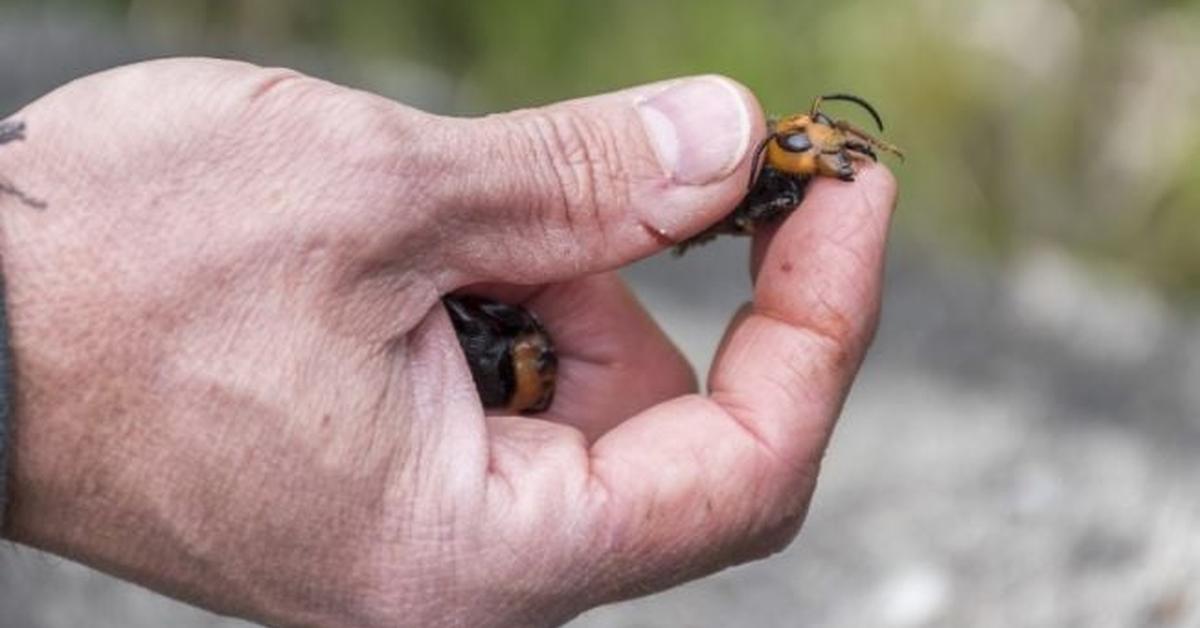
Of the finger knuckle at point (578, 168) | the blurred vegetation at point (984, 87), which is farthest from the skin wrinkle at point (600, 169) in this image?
the blurred vegetation at point (984, 87)

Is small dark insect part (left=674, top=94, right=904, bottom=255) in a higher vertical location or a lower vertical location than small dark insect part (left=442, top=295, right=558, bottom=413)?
higher

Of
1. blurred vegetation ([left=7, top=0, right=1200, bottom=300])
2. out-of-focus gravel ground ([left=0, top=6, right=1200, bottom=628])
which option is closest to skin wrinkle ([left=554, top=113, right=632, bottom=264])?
out-of-focus gravel ground ([left=0, top=6, right=1200, bottom=628])

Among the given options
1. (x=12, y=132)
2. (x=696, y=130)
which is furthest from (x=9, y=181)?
(x=696, y=130)

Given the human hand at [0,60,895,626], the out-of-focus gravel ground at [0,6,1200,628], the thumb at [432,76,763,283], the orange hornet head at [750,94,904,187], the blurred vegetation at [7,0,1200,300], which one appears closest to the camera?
the human hand at [0,60,895,626]

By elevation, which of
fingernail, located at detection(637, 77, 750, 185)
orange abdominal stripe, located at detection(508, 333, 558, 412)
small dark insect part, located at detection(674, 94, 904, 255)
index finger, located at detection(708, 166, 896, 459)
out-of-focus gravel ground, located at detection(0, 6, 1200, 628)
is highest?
fingernail, located at detection(637, 77, 750, 185)

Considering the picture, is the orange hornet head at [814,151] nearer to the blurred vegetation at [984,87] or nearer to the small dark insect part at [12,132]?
the small dark insect part at [12,132]

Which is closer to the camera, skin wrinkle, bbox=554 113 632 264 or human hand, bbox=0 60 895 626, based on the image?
human hand, bbox=0 60 895 626

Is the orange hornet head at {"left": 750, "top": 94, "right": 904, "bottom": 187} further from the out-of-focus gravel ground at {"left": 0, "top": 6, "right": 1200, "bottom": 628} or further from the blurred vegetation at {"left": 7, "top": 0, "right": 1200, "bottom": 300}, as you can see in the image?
the blurred vegetation at {"left": 7, "top": 0, "right": 1200, "bottom": 300}
